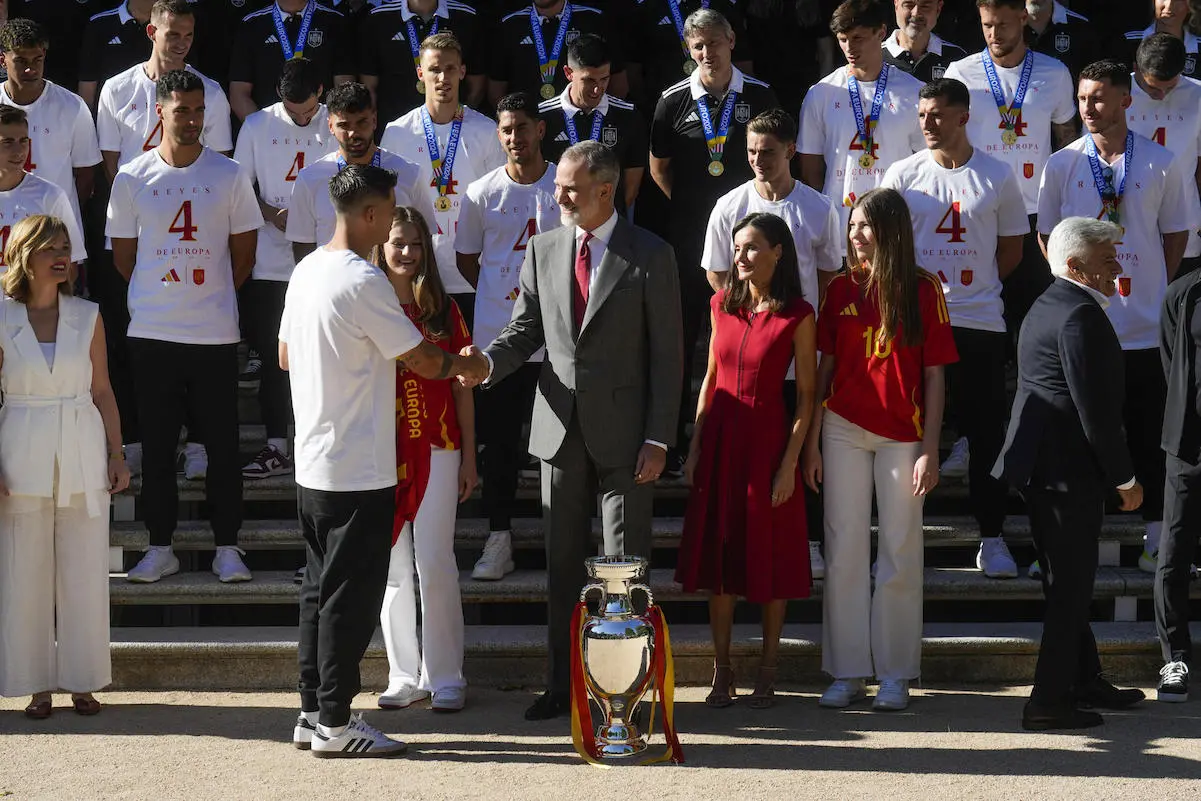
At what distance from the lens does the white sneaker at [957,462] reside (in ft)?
24.9

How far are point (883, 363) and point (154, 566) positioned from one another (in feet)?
11.2

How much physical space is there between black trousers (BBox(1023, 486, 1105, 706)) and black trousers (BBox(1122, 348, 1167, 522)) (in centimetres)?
158

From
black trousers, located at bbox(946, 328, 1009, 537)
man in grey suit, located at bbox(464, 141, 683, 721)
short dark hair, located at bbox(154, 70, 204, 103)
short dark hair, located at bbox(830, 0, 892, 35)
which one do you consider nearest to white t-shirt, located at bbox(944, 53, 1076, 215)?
short dark hair, located at bbox(830, 0, 892, 35)

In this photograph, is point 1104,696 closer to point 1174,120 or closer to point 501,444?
point 501,444

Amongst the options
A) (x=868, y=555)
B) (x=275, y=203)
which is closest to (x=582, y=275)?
(x=868, y=555)

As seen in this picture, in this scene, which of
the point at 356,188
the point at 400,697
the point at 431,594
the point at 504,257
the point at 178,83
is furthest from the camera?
the point at 504,257

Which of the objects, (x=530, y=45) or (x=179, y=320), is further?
(x=530, y=45)

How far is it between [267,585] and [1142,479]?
406 cm

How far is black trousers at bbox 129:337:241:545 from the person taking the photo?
6992 millimetres

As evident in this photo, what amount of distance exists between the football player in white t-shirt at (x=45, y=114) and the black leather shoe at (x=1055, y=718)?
201 inches

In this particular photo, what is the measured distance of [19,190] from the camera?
709cm

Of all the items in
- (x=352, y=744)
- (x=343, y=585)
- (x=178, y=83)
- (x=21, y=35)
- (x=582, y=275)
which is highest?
(x=21, y=35)

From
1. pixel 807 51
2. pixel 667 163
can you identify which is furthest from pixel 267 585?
pixel 807 51

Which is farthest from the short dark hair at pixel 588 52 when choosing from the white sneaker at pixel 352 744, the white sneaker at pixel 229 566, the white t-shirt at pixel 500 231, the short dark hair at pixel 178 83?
the white sneaker at pixel 352 744
